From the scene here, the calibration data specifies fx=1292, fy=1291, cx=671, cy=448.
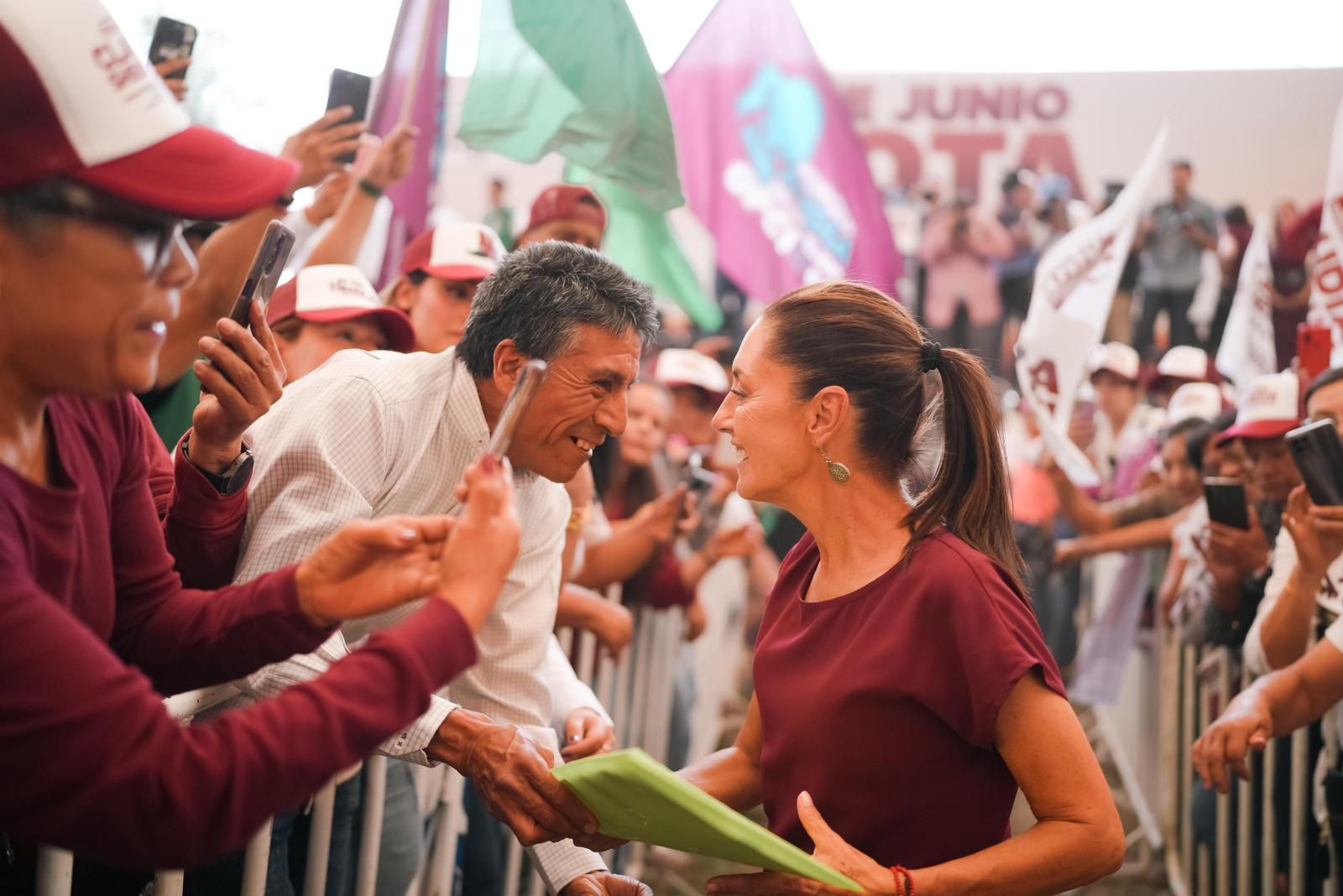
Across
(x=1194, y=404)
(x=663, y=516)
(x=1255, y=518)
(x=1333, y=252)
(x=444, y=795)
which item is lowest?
(x=444, y=795)

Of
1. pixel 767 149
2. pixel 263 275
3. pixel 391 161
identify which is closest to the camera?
pixel 263 275

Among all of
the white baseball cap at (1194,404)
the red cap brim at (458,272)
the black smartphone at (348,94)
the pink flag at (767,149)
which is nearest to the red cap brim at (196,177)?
the black smartphone at (348,94)

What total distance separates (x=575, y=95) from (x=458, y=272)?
784 millimetres

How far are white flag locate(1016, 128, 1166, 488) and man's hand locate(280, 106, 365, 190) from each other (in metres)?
2.52

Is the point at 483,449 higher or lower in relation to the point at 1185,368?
higher

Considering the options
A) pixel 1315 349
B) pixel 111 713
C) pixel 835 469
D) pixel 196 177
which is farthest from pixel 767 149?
pixel 111 713

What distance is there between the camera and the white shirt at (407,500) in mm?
2213

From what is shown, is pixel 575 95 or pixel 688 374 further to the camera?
pixel 688 374

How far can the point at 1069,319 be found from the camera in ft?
15.9

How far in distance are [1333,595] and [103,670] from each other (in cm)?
306

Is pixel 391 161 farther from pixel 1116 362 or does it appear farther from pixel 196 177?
pixel 1116 362

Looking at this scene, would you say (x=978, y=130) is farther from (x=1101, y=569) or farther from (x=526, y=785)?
(x=526, y=785)

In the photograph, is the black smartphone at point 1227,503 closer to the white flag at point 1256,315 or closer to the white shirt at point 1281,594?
the white shirt at point 1281,594

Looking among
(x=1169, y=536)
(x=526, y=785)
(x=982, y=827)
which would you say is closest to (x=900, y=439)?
(x=982, y=827)
